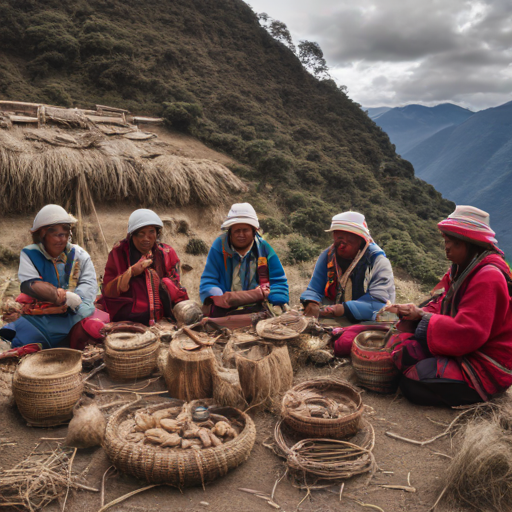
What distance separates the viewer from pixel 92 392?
291cm

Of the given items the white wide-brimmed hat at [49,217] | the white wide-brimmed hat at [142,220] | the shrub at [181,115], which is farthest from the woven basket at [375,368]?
the shrub at [181,115]

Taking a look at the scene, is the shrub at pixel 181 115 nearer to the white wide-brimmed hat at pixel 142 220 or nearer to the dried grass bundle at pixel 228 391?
the white wide-brimmed hat at pixel 142 220

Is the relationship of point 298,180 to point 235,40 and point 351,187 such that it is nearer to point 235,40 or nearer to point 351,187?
point 351,187

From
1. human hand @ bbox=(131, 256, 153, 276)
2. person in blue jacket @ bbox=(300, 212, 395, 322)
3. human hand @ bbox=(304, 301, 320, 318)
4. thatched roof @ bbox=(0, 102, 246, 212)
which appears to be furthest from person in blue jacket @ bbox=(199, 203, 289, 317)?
thatched roof @ bbox=(0, 102, 246, 212)

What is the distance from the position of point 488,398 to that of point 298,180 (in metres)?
14.2

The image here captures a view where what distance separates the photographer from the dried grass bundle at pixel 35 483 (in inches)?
78.2

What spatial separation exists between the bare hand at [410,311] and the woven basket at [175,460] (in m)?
1.35

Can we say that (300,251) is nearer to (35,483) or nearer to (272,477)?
(272,477)

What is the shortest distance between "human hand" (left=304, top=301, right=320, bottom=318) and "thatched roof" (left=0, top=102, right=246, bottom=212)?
6.06 metres

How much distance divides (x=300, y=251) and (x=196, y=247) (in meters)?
2.55

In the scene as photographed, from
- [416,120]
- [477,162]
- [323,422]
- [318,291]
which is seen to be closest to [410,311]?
[323,422]

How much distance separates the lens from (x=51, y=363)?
287 centimetres

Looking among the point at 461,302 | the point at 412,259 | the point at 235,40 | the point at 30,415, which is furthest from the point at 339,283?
the point at 235,40

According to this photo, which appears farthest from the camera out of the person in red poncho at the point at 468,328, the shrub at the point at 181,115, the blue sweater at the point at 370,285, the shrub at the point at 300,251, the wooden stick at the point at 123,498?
the shrub at the point at 181,115
